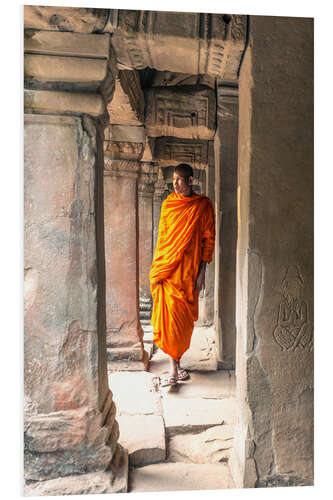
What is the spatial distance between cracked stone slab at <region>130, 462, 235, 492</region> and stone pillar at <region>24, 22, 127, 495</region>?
22 cm

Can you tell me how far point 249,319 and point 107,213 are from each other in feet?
8.77

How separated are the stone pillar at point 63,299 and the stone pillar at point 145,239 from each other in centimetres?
484

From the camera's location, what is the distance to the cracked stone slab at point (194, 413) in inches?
112

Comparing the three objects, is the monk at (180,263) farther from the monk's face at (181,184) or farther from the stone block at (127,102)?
the stone block at (127,102)

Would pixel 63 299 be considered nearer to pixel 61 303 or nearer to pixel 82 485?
pixel 61 303

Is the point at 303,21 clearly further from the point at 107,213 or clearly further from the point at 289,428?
the point at 107,213

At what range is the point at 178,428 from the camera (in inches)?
111

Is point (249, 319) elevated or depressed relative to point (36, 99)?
depressed

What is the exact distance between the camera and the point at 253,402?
202cm

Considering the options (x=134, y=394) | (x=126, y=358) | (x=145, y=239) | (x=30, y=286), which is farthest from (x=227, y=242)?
(x=145, y=239)

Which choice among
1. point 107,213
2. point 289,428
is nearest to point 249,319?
point 289,428

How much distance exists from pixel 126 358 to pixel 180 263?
1.33 metres

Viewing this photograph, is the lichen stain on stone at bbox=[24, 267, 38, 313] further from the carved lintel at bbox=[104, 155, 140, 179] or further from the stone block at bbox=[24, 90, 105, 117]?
the carved lintel at bbox=[104, 155, 140, 179]

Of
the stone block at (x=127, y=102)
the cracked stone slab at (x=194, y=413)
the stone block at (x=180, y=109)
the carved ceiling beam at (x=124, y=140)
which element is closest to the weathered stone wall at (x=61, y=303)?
the cracked stone slab at (x=194, y=413)
